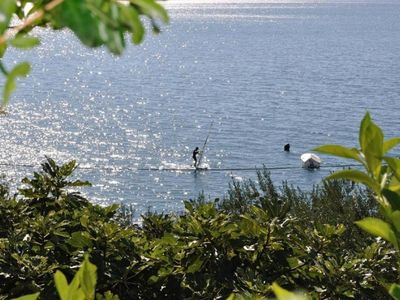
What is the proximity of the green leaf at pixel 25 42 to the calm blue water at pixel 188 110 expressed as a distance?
13.0 meters

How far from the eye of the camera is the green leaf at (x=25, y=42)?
69 centimetres

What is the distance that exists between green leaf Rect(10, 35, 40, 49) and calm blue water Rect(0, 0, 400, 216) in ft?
42.7

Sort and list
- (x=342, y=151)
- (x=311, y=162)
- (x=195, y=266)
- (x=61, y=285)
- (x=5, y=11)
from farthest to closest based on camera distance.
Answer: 1. (x=311, y=162)
2. (x=195, y=266)
3. (x=342, y=151)
4. (x=61, y=285)
5. (x=5, y=11)

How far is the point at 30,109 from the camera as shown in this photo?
4825cm

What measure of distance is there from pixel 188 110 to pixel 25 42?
49.5 metres

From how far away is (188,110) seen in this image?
5016 cm

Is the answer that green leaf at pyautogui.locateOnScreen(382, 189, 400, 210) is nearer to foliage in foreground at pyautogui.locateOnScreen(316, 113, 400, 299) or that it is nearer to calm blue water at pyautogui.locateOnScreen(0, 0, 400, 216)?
foliage in foreground at pyautogui.locateOnScreen(316, 113, 400, 299)

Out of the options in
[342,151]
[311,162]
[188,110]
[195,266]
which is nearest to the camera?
[342,151]

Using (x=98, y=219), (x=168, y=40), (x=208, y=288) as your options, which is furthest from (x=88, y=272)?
(x=168, y=40)

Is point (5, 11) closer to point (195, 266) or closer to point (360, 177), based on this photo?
point (360, 177)

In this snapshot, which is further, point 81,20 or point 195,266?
point 195,266

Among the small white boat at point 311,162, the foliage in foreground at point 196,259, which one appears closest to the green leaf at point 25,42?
the foliage in foreground at point 196,259

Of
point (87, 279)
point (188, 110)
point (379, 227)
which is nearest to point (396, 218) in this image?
point (379, 227)

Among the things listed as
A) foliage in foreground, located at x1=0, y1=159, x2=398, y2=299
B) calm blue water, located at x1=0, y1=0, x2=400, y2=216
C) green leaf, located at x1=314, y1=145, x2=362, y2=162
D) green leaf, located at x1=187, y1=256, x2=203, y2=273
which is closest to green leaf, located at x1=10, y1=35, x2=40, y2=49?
green leaf, located at x1=314, y1=145, x2=362, y2=162
